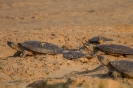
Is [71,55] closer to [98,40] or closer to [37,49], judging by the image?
[37,49]

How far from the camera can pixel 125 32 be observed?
16.1 meters

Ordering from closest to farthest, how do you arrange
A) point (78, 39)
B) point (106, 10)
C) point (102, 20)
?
point (78, 39) → point (102, 20) → point (106, 10)

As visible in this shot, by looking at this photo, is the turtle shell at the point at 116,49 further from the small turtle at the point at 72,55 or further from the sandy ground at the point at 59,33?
the small turtle at the point at 72,55

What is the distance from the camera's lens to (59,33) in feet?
51.0

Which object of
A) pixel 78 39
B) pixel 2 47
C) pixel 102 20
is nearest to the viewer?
pixel 2 47

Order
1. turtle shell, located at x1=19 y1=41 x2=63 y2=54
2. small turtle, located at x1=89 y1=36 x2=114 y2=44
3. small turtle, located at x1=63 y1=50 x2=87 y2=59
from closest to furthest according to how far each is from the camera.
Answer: small turtle, located at x1=63 y1=50 x2=87 y2=59, turtle shell, located at x1=19 y1=41 x2=63 y2=54, small turtle, located at x1=89 y1=36 x2=114 y2=44

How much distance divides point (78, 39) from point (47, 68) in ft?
15.1

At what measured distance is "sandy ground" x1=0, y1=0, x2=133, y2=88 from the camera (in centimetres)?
888

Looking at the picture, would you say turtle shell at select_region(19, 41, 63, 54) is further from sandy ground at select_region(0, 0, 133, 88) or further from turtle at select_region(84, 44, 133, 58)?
turtle at select_region(84, 44, 133, 58)

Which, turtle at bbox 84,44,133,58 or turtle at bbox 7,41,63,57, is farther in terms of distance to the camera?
turtle at bbox 84,44,133,58

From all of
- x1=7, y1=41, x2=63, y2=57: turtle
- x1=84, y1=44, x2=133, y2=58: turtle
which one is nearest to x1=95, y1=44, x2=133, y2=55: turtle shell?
x1=84, y1=44, x2=133, y2=58: turtle

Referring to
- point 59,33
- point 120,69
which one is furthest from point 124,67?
point 59,33

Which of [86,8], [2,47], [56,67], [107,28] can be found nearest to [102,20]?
[107,28]

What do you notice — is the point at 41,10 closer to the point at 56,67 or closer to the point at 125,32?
the point at 125,32
